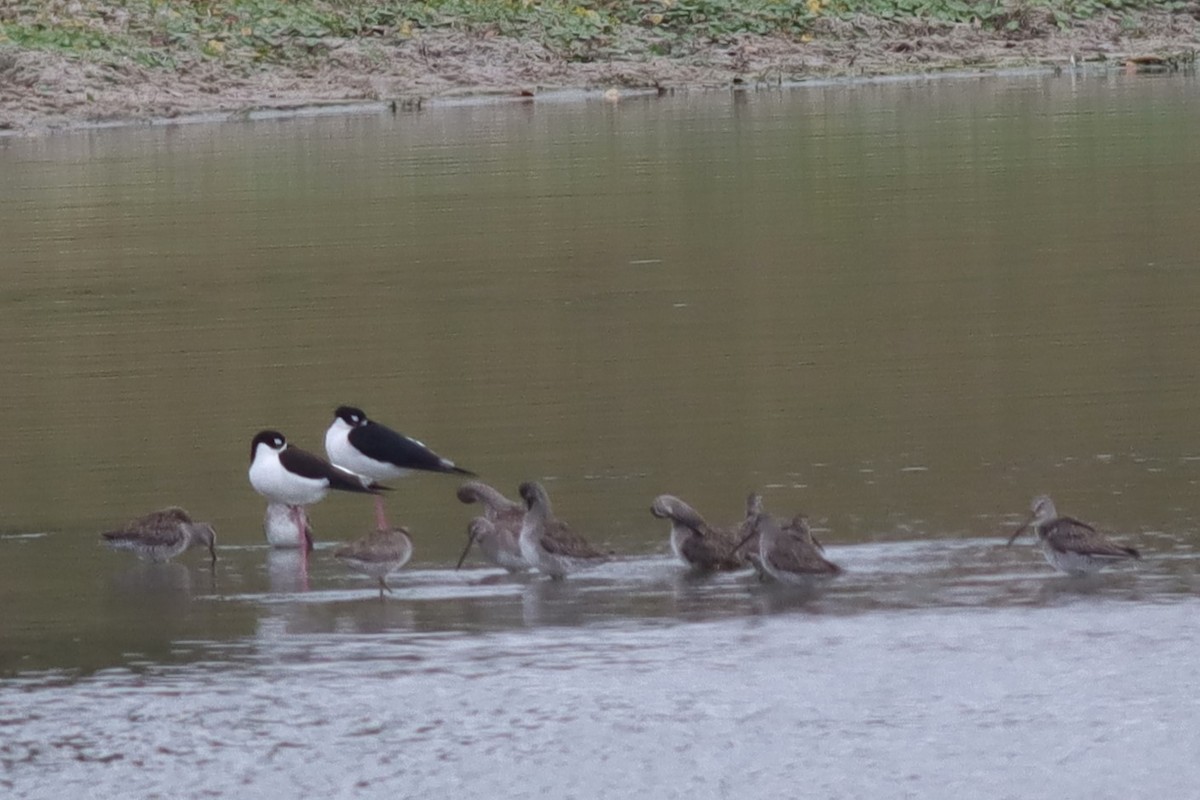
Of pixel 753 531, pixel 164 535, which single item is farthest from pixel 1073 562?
pixel 164 535

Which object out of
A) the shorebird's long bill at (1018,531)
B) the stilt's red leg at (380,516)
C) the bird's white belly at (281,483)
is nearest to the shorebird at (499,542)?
the stilt's red leg at (380,516)

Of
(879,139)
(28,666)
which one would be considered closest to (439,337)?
(28,666)

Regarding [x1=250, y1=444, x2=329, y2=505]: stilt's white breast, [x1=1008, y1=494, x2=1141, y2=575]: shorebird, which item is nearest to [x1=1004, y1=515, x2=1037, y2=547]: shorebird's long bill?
[x1=1008, y1=494, x2=1141, y2=575]: shorebird

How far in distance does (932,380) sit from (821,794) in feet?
20.4

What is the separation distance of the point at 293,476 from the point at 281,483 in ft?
0.20

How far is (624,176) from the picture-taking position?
24.3 m

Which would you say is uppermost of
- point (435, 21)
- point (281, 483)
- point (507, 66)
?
point (435, 21)

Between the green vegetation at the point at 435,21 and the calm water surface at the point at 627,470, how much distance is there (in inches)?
534

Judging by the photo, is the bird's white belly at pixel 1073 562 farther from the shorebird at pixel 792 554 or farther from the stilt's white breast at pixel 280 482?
the stilt's white breast at pixel 280 482

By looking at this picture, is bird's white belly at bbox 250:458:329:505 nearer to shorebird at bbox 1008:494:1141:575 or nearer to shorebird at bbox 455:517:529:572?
shorebird at bbox 455:517:529:572

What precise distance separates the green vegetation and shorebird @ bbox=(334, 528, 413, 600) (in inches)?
1092

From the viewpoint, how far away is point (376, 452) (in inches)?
402

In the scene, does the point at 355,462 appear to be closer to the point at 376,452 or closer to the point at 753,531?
the point at 376,452

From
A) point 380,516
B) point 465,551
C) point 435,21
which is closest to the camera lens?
point 465,551
